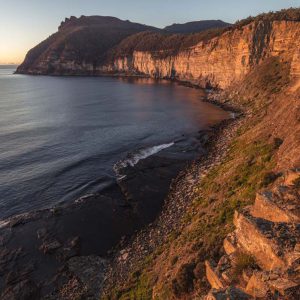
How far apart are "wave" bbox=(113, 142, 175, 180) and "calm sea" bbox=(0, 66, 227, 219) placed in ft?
1.17

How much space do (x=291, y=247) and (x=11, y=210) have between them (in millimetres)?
29639

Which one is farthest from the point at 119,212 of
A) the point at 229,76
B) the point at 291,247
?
the point at 229,76

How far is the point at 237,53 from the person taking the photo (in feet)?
300

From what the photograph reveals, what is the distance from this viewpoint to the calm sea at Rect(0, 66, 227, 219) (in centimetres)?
3694

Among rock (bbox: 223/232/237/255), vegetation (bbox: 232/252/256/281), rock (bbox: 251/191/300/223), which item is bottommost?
rock (bbox: 223/232/237/255)

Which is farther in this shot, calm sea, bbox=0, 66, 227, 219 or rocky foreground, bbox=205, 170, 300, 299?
calm sea, bbox=0, 66, 227, 219

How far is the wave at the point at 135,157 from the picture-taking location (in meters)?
42.8

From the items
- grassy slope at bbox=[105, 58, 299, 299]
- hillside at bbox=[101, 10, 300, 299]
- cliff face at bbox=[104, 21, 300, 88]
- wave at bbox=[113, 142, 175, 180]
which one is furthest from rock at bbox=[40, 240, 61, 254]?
cliff face at bbox=[104, 21, 300, 88]

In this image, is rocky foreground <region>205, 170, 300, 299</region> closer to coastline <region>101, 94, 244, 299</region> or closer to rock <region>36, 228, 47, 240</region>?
coastline <region>101, 94, 244, 299</region>

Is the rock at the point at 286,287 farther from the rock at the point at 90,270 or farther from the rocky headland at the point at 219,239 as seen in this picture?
the rock at the point at 90,270

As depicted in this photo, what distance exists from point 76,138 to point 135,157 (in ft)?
58.0

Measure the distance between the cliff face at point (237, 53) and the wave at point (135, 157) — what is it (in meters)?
29.0

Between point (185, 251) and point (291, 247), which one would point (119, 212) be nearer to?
point (185, 251)

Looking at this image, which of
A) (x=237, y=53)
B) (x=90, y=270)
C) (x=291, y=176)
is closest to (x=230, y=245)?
(x=291, y=176)
